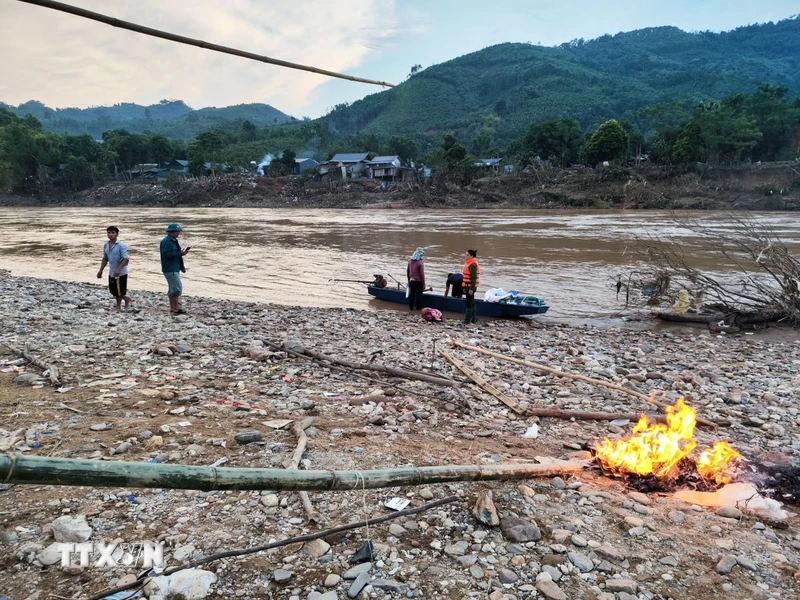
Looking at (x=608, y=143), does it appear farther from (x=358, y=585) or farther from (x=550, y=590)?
(x=358, y=585)

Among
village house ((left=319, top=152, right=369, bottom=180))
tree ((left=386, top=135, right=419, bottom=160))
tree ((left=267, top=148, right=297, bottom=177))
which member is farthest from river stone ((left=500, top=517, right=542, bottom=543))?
tree ((left=386, top=135, right=419, bottom=160))

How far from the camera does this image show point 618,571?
3.12 m

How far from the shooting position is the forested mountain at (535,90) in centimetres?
12581

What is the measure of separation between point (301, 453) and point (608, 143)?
219 ft

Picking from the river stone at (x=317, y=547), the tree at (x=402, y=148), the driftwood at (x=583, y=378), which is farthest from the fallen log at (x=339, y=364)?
the tree at (x=402, y=148)

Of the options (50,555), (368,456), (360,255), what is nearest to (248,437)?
(368,456)

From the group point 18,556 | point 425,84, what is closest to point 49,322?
point 18,556

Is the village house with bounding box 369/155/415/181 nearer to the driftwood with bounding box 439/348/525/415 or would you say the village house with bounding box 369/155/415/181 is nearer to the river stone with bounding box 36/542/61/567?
the driftwood with bounding box 439/348/525/415

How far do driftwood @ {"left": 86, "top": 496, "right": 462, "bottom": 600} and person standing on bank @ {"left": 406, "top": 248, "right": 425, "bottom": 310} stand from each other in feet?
31.9

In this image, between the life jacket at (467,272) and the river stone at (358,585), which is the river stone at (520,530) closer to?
the river stone at (358,585)

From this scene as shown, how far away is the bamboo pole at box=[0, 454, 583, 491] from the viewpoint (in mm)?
1988

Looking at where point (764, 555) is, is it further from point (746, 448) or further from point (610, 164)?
point (610, 164)

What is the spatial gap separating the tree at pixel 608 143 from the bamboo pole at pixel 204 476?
66222mm

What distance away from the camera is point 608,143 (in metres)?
61.5
